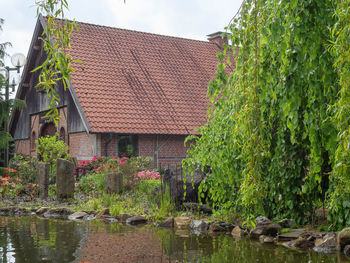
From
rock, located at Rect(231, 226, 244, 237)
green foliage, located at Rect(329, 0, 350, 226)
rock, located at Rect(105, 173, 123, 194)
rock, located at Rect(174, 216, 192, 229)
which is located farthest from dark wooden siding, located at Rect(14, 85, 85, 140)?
green foliage, located at Rect(329, 0, 350, 226)

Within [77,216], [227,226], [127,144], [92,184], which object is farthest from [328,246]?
[127,144]

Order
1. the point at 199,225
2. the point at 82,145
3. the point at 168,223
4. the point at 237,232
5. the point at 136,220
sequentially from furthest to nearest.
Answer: the point at 82,145 → the point at 136,220 → the point at 168,223 → the point at 199,225 → the point at 237,232

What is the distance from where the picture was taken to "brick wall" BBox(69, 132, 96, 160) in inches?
708

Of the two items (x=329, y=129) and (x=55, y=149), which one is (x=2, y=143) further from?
(x=329, y=129)

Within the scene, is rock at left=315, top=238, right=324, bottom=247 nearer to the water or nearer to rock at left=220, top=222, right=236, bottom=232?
the water

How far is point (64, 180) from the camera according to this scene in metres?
12.8

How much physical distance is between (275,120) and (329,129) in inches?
80.9

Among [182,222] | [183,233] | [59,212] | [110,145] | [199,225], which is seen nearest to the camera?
[183,233]

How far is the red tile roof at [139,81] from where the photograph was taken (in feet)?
59.5

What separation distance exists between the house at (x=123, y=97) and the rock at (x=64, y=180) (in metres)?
3.96

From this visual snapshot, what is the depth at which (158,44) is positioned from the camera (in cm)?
2383

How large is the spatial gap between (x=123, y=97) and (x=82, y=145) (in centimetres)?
255

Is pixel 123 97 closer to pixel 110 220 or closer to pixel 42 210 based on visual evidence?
pixel 42 210

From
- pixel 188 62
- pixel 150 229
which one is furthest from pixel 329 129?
pixel 188 62
